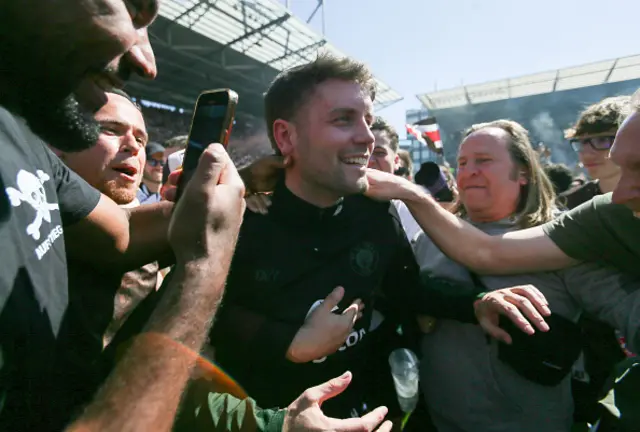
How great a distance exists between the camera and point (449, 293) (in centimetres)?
188

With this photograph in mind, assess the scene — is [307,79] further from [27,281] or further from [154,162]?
[154,162]

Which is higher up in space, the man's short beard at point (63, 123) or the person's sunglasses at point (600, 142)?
the man's short beard at point (63, 123)

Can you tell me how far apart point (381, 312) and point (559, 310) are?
82cm

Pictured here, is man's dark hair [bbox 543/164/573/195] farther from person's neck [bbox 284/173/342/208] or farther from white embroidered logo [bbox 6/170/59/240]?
white embroidered logo [bbox 6/170/59/240]

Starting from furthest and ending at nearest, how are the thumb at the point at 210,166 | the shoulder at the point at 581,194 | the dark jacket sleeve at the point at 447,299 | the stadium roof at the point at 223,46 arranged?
the stadium roof at the point at 223,46
the shoulder at the point at 581,194
the dark jacket sleeve at the point at 447,299
the thumb at the point at 210,166

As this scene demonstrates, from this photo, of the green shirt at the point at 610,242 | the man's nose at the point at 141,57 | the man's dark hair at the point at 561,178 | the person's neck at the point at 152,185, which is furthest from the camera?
the person's neck at the point at 152,185

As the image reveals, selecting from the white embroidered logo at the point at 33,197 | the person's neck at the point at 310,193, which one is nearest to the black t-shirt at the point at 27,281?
the white embroidered logo at the point at 33,197

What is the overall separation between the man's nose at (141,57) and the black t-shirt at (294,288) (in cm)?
74

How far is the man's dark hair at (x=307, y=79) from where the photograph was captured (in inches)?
80.0

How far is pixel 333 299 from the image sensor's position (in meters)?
1.63

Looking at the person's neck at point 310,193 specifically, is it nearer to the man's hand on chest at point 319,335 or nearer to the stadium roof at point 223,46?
the man's hand on chest at point 319,335

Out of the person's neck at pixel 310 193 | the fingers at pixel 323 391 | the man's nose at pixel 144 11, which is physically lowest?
the fingers at pixel 323 391

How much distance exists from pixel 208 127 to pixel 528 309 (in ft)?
4.41

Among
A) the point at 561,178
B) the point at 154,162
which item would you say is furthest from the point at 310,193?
the point at 561,178
